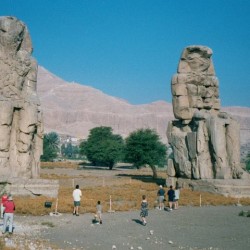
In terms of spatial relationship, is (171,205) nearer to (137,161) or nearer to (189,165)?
(189,165)

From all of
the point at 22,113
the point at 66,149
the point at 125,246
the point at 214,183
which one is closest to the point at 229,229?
the point at 125,246

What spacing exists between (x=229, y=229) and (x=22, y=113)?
10529 mm

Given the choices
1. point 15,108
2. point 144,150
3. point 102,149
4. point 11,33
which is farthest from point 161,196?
point 102,149

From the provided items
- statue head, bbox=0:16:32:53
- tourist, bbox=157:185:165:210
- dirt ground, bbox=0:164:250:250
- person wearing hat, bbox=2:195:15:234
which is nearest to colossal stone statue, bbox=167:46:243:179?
tourist, bbox=157:185:165:210

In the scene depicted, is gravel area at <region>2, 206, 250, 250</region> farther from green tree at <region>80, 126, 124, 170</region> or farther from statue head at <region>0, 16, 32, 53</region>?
green tree at <region>80, 126, 124, 170</region>

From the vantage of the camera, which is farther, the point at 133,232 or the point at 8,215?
the point at 133,232

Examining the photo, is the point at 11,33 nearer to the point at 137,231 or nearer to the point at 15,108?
the point at 15,108

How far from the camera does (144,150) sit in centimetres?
4441

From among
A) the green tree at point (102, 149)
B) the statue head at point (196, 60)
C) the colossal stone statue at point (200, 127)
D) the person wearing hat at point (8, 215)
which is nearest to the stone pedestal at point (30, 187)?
the person wearing hat at point (8, 215)

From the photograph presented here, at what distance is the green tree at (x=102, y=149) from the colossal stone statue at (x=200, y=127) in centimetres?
3491

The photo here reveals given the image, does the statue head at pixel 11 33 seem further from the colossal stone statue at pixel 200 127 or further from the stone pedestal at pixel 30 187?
the colossal stone statue at pixel 200 127

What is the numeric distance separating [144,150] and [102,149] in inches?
831

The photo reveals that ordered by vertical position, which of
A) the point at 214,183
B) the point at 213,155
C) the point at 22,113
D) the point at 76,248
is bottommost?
the point at 76,248

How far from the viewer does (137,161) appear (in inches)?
1762
